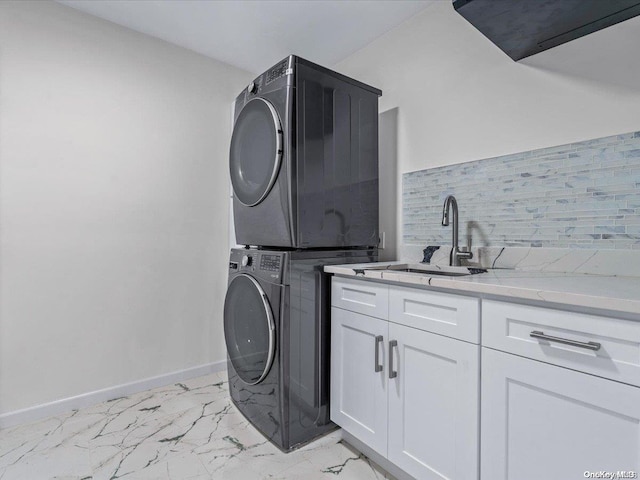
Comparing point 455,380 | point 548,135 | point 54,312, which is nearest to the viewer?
point 455,380

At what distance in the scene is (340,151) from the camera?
192 cm

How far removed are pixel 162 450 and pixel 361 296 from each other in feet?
4.00

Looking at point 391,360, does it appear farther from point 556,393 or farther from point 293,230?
point 293,230

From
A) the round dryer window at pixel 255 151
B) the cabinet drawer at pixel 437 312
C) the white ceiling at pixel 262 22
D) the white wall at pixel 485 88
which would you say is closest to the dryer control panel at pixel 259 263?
the round dryer window at pixel 255 151

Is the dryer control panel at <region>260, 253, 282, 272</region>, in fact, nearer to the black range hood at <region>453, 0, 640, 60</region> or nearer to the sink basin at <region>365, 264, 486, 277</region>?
the sink basin at <region>365, 264, 486, 277</region>

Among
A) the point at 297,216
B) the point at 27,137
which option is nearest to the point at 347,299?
the point at 297,216

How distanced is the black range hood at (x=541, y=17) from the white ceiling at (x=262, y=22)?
2.71ft

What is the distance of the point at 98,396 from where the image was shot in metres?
2.19

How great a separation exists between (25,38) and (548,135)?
2.76m

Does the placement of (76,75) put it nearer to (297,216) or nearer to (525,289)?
(297,216)

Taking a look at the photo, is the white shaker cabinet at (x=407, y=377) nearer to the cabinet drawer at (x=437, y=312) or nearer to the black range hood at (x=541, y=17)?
the cabinet drawer at (x=437, y=312)

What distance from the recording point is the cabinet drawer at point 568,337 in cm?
82

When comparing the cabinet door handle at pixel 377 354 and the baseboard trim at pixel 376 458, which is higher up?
the cabinet door handle at pixel 377 354

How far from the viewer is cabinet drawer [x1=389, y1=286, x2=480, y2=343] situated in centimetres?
114
